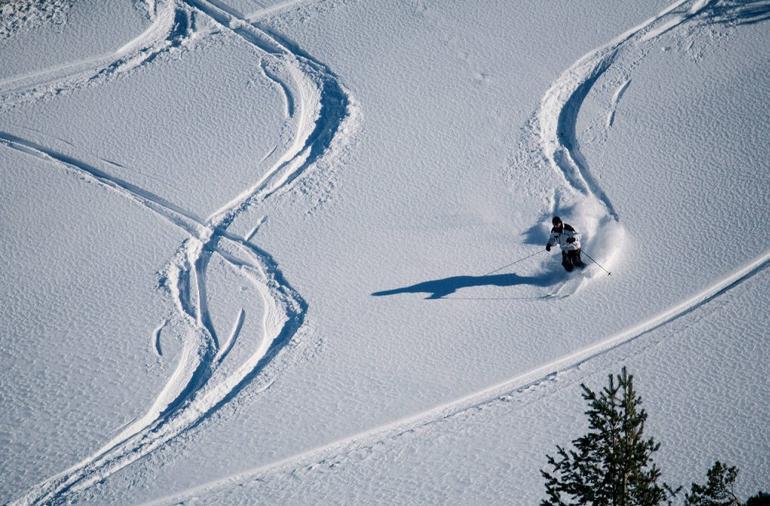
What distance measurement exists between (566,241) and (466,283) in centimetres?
162

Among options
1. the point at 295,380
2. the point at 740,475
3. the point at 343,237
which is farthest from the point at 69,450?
the point at 740,475

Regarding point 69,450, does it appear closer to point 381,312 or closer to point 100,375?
point 100,375

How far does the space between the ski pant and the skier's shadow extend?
0.22 m

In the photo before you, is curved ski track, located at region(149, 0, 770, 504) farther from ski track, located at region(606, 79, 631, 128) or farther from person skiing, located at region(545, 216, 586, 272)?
person skiing, located at region(545, 216, 586, 272)

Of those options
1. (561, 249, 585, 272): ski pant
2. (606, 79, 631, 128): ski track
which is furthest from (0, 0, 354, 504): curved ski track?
(606, 79, 631, 128): ski track

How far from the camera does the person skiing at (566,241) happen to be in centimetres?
1155

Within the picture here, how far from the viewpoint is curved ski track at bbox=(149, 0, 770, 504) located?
10172mm

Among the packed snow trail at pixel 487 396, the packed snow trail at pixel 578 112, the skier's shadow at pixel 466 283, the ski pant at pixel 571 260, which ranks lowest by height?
the packed snow trail at pixel 487 396

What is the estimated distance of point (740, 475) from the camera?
9125 mm

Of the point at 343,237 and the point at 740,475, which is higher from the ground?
the point at 343,237

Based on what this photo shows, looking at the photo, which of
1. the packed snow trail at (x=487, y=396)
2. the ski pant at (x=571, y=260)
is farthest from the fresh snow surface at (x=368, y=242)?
the ski pant at (x=571, y=260)

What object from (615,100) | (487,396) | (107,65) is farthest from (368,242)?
(107,65)

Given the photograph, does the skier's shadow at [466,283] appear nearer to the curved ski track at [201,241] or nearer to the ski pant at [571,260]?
the ski pant at [571,260]

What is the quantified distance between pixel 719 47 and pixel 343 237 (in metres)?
8.16
